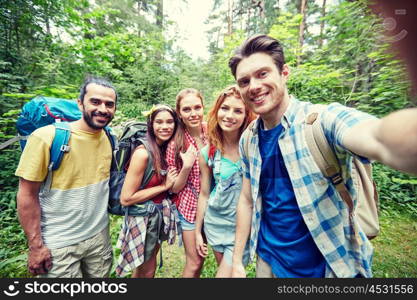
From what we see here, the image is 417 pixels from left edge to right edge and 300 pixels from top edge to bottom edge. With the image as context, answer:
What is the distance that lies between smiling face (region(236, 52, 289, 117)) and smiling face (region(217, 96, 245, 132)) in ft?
1.60

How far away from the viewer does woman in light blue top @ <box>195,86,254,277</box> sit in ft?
6.43

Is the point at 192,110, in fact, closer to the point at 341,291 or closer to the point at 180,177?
the point at 180,177

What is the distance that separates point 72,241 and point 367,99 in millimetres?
6106

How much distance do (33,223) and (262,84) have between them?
2.25 m

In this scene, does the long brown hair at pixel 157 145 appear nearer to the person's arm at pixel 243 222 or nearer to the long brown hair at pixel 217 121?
the long brown hair at pixel 217 121

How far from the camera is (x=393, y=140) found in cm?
80

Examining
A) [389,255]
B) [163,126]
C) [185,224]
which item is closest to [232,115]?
[163,126]

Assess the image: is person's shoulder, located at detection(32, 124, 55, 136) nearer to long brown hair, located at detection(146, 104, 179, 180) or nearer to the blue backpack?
the blue backpack

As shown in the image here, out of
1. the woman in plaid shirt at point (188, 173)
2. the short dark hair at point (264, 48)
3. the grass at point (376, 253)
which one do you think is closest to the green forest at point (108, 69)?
the grass at point (376, 253)

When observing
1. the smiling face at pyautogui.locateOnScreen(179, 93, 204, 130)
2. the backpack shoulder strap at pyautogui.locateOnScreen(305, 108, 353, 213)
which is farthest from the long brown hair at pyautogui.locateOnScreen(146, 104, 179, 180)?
the backpack shoulder strap at pyautogui.locateOnScreen(305, 108, 353, 213)

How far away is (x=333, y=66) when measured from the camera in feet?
18.9

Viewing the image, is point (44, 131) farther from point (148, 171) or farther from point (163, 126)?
point (163, 126)

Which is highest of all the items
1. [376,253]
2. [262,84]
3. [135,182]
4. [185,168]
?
[262,84]

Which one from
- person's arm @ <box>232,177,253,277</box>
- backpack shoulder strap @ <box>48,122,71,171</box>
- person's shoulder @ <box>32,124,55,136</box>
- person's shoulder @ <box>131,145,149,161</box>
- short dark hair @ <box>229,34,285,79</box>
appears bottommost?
person's arm @ <box>232,177,253,277</box>
